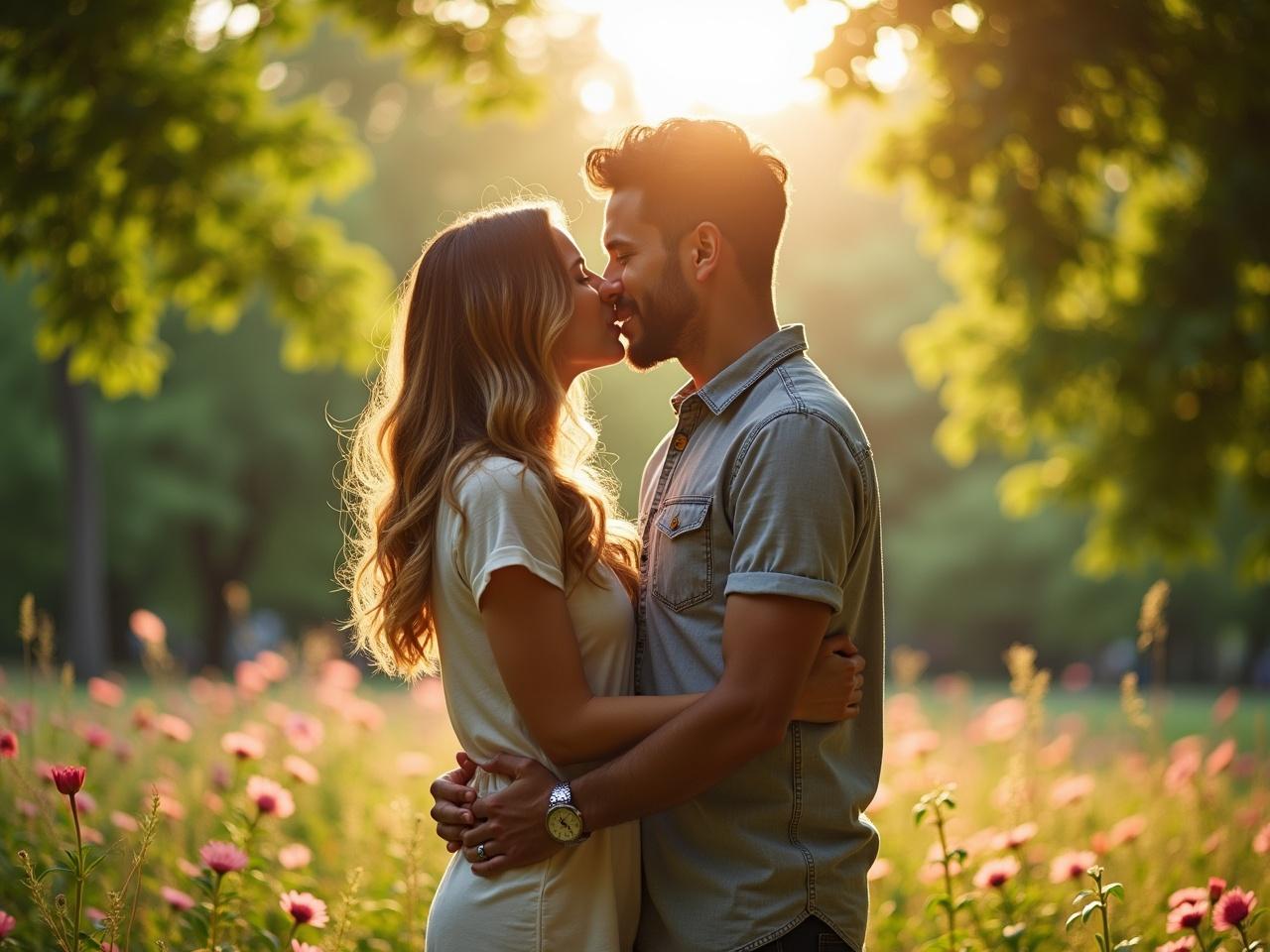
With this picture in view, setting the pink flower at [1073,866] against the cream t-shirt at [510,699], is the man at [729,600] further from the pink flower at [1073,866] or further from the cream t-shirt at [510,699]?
the pink flower at [1073,866]

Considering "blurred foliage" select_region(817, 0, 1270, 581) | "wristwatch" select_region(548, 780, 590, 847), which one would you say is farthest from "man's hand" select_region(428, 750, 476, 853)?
"blurred foliage" select_region(817, 0, 1270, 581)

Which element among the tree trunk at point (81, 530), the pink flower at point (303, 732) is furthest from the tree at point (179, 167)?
the tree trunk at point (81, 530)

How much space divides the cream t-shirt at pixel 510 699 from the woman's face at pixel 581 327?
44 cm

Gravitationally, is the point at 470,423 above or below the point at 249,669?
above

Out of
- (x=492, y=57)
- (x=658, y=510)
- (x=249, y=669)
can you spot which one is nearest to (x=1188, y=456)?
(x=492, y=57)

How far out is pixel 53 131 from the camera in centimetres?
729

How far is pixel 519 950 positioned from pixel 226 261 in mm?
7016

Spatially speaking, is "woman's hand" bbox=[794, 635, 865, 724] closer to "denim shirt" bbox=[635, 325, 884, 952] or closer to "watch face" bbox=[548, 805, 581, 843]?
"denim shirt" bbox=[635, 325, 884, 952]

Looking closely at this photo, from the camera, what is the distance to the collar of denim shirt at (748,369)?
9.66 feet

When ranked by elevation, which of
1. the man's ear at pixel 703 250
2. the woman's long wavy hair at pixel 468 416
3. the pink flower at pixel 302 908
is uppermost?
the man's ear at pixel 703 250

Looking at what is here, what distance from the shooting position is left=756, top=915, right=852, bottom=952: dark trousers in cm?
265

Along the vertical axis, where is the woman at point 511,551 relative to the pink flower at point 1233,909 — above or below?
above

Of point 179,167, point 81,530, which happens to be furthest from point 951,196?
point 81,530

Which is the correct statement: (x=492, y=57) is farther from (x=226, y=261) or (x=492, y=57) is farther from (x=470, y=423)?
(x=470, y=423)
